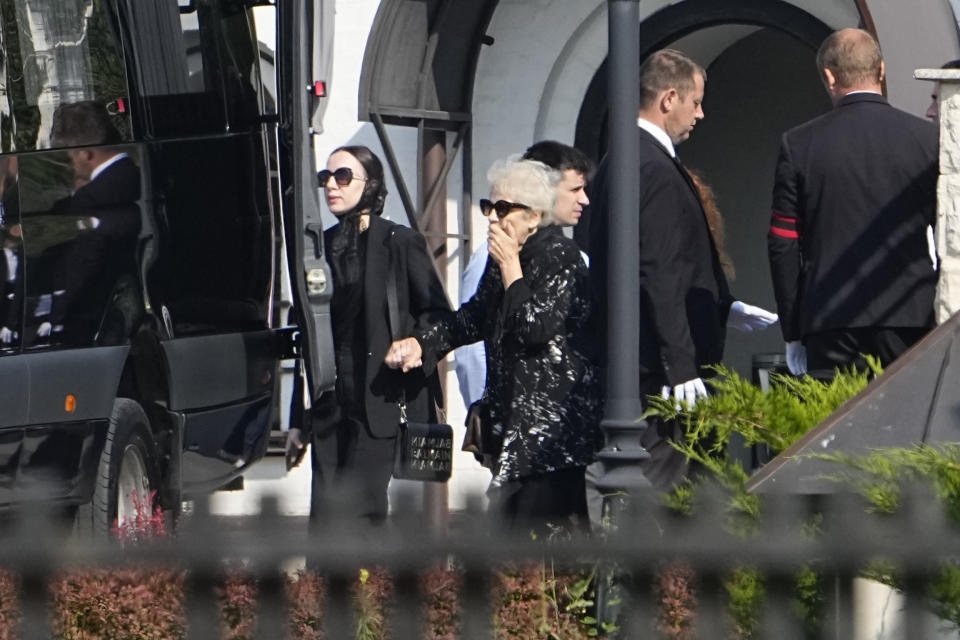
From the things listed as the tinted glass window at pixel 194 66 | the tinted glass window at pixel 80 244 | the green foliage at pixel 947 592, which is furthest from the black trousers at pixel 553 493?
the green foliage at pixel 947 592

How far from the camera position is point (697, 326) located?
5.85m

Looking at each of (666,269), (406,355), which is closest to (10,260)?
(406,355)

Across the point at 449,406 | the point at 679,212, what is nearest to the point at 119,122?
the point at 679,212

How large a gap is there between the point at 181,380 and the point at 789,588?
17.8 feet

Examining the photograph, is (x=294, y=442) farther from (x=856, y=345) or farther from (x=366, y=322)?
(x=856, y=345)

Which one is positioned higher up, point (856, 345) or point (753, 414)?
point (856, 345)

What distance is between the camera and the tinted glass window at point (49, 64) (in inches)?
242

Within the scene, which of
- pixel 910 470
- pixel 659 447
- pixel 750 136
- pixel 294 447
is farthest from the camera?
pixel 750 136

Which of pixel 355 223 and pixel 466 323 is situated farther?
pixel 355 223

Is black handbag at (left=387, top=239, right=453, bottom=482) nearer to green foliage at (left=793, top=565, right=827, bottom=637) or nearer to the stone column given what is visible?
the stone column

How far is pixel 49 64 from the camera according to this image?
20.7 feet

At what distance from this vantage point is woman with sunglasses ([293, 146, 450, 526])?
6.88 metres

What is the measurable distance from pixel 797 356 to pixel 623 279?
897 mm

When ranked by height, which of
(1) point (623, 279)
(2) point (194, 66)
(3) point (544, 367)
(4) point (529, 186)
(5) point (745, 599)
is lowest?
(5) point (745, 599)
